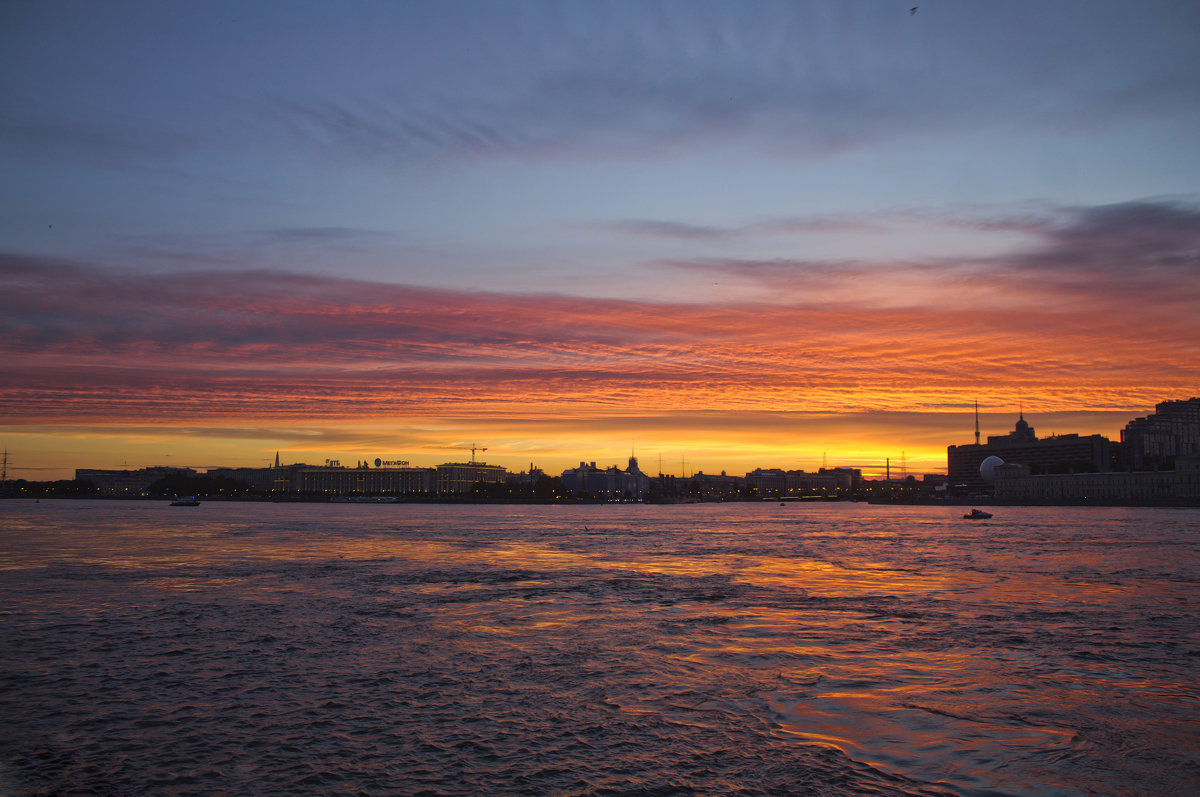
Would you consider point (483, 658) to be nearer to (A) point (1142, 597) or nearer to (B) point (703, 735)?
(B) point (703, 735)

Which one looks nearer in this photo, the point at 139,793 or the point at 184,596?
the point at 139,793

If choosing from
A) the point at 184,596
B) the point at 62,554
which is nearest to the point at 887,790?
the point at 184,596

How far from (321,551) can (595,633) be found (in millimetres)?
31149

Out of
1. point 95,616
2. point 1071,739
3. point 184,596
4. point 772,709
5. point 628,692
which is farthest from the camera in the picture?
point 184,596

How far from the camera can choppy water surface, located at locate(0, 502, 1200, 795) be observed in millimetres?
10695

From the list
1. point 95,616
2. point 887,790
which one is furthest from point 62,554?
point 887,790

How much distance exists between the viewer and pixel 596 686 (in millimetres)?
15070

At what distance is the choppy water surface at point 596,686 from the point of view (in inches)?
421

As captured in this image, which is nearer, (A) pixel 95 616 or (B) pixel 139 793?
(B) pixel 139 793

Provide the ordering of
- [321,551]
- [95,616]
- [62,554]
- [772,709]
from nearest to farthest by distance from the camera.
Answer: [772,709], [95,616], [62,554], [321,551]

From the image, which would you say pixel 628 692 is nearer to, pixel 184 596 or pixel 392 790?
pixel 392 790

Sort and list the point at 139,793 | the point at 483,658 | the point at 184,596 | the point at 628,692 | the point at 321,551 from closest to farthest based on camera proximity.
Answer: the point at 139,793 → the point at 628,692 → the point at 483,658 → the point at 184,596 → the point at 321,551

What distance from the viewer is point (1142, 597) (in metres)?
27.2

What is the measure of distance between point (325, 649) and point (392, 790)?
891 cm
